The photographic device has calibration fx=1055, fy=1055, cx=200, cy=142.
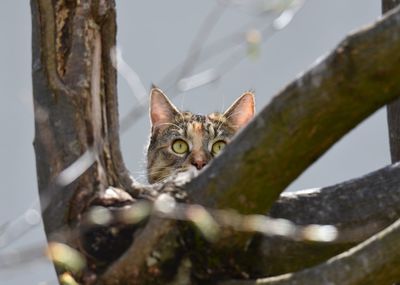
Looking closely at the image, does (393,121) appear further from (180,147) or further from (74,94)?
(180,147)

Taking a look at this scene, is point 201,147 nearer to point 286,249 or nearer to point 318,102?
point 286,249

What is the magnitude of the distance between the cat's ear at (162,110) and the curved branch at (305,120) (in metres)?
2.37

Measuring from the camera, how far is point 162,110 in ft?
15.0

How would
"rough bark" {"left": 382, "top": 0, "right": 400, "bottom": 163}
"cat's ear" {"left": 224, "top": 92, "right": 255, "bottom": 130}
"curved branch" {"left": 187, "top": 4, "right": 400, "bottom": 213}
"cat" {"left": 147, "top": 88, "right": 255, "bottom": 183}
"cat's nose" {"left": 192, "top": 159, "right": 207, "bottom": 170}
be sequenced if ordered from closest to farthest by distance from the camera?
"curved branch" {"left": 187, "top": 4, "right": 400, "bottom": 213}
"rough bark" {"left": 382, "top": 0, "right": 400, "bottom": 163}
"cat's nose" {"left": 192, "top": 159, "right": 207, "bottom": 170}
"cat" {"left": 147, "top": 88, "right": 255, "bottom": 183}
"cat's ear" {"left": 224, "top": 92, "right": 255, "bottom": 130}

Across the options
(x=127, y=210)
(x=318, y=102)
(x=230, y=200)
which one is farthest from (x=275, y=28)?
(x=127, y=210)

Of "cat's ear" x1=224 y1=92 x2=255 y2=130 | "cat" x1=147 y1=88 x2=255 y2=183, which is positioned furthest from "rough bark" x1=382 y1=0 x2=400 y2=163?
"cat's ear" x1=224 y1=92 x2=255 y2=130

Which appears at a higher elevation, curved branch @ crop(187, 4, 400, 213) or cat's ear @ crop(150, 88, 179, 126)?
curved branch @ crop(187, 4, 400, 213)

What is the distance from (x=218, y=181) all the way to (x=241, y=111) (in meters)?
2.46

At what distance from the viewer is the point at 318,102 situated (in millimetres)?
1906

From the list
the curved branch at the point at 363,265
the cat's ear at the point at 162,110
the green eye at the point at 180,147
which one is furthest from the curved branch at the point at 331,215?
the cat's ear at the point at 162,110

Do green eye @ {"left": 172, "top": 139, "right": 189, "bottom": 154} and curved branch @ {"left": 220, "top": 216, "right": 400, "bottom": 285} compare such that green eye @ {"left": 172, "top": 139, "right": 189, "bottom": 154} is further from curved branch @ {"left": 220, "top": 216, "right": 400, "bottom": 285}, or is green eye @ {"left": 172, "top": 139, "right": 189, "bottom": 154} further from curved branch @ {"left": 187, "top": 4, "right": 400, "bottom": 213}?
curved branch @ {"left": 220, "top": 216, "right": 400, "bottom": 285}

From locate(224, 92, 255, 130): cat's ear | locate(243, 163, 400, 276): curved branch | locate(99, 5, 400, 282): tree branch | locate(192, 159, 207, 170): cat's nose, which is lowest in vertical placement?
locate(192, 159, 207, 170): cat's nose

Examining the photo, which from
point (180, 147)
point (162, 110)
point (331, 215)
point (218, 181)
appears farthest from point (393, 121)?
point (162, 110)

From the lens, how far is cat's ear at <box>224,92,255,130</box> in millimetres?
4480
